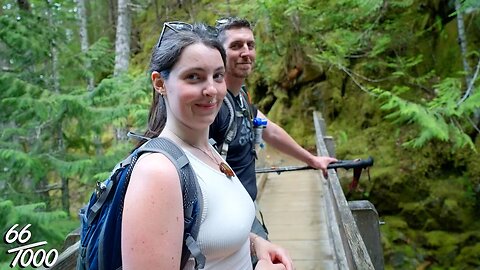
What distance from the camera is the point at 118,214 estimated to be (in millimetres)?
1073

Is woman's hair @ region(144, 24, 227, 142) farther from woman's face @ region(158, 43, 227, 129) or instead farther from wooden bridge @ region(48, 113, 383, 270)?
wooden bridge @ region(48, 113, 383, 270)

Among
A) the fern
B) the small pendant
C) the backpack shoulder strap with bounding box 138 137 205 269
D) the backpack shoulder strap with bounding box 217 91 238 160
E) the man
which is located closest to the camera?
the backpack shoulder strap with bounding box 138 137 205 269

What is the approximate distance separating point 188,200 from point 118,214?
177 millimetres

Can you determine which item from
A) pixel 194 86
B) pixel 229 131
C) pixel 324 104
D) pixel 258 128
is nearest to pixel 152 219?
pixel 194 86

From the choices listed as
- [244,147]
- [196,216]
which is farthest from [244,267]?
Answer: [244,147]

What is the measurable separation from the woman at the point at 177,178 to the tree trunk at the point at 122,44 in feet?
23.0

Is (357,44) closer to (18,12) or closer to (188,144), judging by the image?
(18,12)

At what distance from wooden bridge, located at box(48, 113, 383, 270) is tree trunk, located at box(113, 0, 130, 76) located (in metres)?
3.30

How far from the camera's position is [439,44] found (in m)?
9.96

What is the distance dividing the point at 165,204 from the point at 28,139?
20.1 feet

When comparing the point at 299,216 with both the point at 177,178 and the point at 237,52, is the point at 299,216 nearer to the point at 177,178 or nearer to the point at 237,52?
the point at 237,52

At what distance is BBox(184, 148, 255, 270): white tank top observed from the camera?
1178mm

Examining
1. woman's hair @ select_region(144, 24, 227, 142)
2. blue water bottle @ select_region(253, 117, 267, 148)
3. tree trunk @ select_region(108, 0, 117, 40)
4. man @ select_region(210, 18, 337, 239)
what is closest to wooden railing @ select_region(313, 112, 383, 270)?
man @ select_region(210, 18, 337, 239)

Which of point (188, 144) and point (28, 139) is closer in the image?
point (188, 144)
